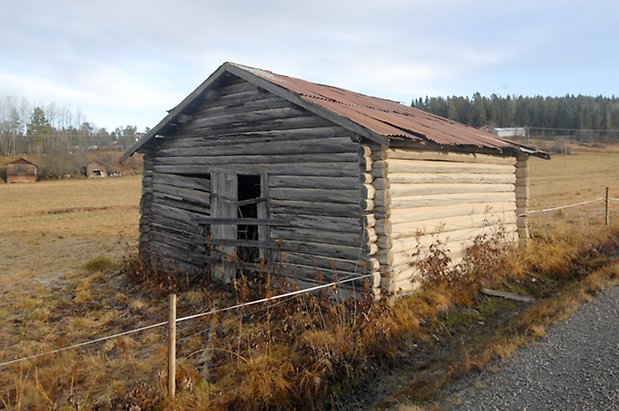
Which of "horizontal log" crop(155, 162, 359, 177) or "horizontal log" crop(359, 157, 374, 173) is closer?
"horizontal log" crop(359, 157, 374, 173)

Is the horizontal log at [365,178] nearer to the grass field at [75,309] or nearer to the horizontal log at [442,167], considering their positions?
the horizontal log at [442,167]

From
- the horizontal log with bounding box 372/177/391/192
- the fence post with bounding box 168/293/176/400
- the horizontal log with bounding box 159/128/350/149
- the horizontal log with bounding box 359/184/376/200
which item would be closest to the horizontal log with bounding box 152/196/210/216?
the horizontal log with bounding box 159/128/350/149

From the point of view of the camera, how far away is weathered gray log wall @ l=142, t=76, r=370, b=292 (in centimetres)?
761

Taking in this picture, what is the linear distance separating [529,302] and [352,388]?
4525 mm

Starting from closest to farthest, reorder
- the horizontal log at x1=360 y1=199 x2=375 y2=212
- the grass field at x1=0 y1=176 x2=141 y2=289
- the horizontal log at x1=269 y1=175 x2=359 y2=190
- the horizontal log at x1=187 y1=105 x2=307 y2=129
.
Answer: the horizontal log at x1=360 y1=199 x2=375 y2=212, the horizontal log at x1=269 y1=175 x2=359 y2=190, the horizontal log at x1=187 y1=105 x2=307 y2=129, the grass field at x1=0 y1=176 x2=141 y2=289

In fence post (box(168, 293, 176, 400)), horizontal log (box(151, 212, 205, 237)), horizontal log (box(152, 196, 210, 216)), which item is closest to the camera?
fence post (box(168, 293, 176, 400))

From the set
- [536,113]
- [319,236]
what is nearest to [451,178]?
[319,236]

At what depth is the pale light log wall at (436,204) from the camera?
7.63 metres

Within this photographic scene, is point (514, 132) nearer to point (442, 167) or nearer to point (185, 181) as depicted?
point (442, 167)

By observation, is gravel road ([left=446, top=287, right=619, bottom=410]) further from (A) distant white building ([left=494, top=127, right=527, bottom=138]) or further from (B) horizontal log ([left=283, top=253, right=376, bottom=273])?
(A) distant white building ([left=494, top=127, right=527, bottom=138])

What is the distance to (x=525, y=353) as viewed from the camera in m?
5.59

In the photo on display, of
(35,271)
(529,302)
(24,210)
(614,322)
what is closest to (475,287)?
(529,302)

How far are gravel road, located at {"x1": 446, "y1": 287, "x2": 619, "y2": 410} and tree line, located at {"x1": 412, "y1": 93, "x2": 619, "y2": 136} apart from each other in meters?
89.2

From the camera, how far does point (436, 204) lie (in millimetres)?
8922
